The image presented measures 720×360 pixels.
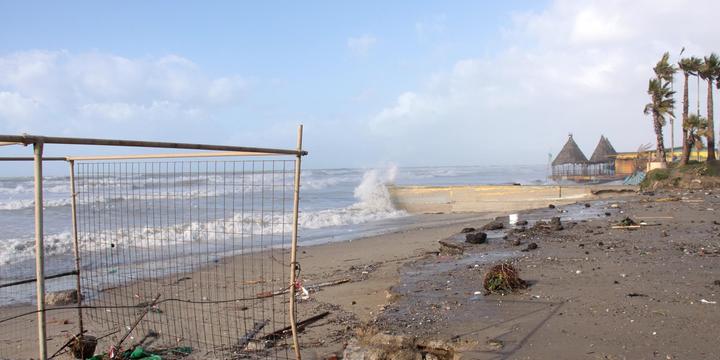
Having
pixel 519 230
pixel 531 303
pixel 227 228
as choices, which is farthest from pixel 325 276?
pixel 227 228

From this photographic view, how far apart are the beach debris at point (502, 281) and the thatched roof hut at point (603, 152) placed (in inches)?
1498

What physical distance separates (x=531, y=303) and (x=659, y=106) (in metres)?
27.3

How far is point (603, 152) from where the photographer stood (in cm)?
4253

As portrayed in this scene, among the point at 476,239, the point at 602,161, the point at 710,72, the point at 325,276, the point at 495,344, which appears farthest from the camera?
the point at 602,161

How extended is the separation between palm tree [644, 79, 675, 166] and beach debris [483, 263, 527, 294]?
85.1ft

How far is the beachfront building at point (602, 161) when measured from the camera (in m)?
41.4

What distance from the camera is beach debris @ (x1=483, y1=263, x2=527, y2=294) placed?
6.39 metres

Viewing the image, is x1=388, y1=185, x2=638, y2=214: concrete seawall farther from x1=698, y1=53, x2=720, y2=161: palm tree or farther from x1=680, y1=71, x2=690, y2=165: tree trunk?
x1=698, y1=53, x2=720, y2=161: palm tree

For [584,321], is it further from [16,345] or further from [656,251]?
[16,345]

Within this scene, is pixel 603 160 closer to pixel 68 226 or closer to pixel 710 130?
pixel 710 130

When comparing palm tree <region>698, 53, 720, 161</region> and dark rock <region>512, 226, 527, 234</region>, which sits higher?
palm tree <region>698, 53, 720, 161</region>

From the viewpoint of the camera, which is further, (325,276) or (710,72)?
(710,72)

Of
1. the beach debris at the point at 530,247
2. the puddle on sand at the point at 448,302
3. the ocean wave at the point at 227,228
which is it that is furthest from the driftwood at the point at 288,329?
the beach debris at the point at 530,247

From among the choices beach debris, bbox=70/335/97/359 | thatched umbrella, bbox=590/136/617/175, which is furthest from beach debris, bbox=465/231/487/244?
thatched umbrella, bbox=590/136/617/175
